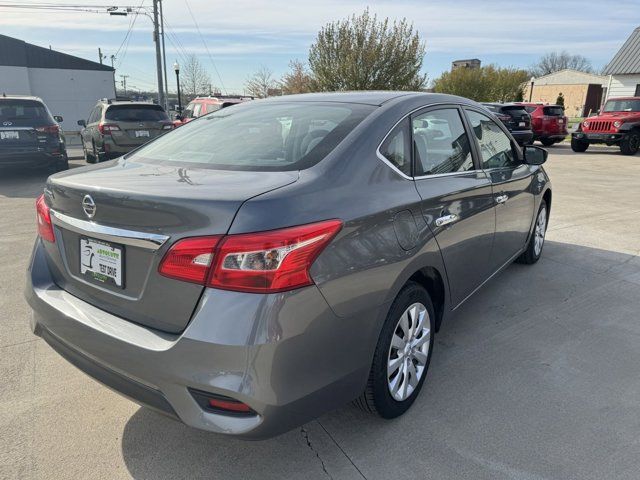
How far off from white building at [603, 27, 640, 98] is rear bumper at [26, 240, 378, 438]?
31.8m

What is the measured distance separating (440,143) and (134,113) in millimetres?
10934

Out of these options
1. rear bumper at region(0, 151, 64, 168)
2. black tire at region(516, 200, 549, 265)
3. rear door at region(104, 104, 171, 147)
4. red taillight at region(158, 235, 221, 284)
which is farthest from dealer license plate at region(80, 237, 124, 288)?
rear door at region(104, 104, 171, 147)

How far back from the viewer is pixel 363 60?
76.9 feet

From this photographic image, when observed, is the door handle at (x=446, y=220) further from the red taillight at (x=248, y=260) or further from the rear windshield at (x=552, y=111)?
the rear windshield at (x=552, y=111)

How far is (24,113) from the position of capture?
10.5 metres

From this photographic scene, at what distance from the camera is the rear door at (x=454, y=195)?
2770mm

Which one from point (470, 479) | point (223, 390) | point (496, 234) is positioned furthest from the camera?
point (496, 234)

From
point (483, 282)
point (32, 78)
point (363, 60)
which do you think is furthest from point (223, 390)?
point (32, 78)

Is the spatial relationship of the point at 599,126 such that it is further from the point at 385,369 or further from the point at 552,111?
the point at 385,369

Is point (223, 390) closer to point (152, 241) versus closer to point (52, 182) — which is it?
point (152, 241)

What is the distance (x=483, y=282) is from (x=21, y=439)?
3.05m

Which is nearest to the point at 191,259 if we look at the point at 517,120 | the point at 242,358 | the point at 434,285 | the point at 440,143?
the point at 242,358

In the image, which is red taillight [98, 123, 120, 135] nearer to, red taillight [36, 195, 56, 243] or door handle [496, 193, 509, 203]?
red taillight [36, 195, 56, 243]

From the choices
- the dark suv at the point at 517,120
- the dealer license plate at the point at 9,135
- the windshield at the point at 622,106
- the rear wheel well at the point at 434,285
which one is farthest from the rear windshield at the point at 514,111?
the rear wheel well at the point at 434,285
